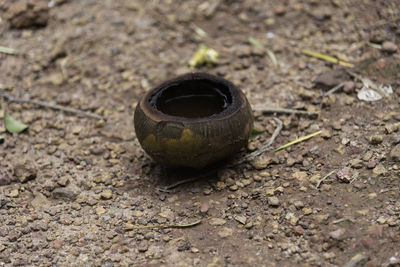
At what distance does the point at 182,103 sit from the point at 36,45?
217cm

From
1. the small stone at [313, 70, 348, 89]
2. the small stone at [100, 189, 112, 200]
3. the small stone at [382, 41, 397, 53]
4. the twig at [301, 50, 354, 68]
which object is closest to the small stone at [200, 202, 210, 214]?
the small stone at [100, 189, 112, 200]

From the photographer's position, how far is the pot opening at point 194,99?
3.89 metres

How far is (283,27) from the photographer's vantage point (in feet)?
17.8

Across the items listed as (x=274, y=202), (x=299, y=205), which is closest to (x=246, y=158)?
(x=274, y=202)

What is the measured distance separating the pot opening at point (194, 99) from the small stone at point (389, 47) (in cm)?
165

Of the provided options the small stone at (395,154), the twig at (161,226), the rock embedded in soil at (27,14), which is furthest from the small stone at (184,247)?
the rock embedded in soil at (27,14)

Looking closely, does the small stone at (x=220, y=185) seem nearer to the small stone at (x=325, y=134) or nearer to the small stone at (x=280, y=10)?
the small stone at (x=325, y=134)

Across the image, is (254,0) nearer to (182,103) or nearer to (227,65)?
(227,65)

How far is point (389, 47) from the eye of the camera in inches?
183

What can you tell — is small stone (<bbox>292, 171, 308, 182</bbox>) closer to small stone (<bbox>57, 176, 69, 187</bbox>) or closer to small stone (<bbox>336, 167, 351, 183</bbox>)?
small stone (<bbox>336, 167, 351, 183</bbox>)

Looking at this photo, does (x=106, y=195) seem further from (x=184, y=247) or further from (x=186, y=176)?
(x=184, y=247)

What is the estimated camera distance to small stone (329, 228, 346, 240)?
10.3ft

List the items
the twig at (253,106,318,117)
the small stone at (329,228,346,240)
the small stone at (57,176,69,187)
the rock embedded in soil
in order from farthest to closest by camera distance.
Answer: the rock embedded in soil → the twig at (253,106,318,117) → the small stone at (57,176,69,187) → the small stone at (329,228,346,240)

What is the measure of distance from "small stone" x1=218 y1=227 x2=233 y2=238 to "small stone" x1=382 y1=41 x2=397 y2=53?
2282mm
